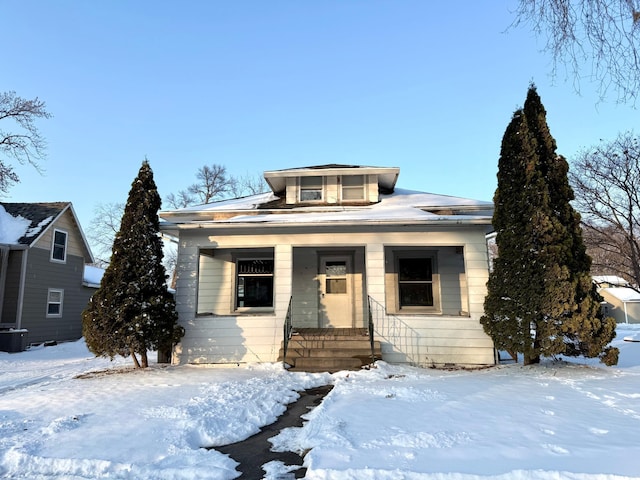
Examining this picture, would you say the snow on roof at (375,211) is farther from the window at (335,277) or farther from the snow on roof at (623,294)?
the snow on roof at (623,294)

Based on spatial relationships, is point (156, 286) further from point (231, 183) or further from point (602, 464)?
point (231, 183)

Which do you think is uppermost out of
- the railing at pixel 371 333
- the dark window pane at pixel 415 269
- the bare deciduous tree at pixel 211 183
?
the bare deciduous tree at pixel 211 183

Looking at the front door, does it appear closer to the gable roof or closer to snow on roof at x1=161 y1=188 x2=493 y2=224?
snow on roof at x1=161 y1=188 x2=493 y2=224

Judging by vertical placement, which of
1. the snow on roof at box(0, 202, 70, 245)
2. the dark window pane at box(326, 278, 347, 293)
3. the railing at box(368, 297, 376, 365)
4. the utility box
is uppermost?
the snow on roof at box(0, 202, 70, 245)

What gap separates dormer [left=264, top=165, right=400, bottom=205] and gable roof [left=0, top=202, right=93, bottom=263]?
10017mm

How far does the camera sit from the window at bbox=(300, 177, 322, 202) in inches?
441

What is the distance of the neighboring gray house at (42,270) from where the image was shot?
13695mm

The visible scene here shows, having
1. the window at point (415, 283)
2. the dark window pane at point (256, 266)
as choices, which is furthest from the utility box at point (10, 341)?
the window at point (415, 283)

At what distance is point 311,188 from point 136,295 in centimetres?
559

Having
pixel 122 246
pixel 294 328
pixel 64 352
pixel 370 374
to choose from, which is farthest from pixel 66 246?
pixel 370 374

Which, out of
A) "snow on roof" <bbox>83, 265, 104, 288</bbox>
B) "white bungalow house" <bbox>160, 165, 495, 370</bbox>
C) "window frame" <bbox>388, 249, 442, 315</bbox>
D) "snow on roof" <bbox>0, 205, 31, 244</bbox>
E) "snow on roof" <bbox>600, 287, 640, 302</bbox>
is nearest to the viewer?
"white bungalow house" <bbox>160, 165, 495, 370</bbox>

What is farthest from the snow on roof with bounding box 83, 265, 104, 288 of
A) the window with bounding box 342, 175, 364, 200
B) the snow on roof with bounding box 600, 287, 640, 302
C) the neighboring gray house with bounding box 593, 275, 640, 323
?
the snow on roof with bounding box 600, 287, 640, 302

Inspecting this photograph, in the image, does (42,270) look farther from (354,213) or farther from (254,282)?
(354,213)

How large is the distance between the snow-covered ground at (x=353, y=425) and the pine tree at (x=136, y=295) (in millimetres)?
832
